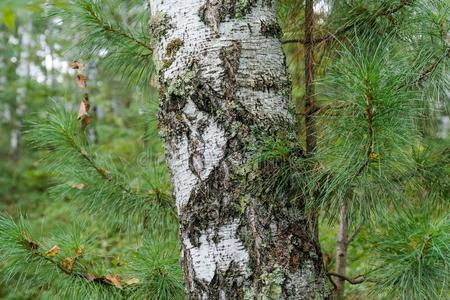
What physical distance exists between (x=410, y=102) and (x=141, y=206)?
1.05 m

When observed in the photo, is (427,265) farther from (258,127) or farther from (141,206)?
(141,206)

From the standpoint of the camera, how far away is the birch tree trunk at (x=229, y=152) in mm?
1172

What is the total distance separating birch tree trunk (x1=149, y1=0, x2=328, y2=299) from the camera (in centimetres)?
117

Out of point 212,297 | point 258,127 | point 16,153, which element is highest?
point 258,127

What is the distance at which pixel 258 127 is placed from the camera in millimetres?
1218

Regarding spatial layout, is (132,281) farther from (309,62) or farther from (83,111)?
(309,62)

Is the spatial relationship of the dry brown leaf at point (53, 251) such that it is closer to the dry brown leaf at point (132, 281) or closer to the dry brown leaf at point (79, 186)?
the dry brown leaf at point (132, 281)

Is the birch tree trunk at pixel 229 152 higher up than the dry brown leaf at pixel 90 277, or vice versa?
the birch tree trunk at pixel 229 152

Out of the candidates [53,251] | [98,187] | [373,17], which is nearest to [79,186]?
[98,187]

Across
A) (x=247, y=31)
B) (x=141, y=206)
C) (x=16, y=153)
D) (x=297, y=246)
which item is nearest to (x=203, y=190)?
(x=297, y=246)

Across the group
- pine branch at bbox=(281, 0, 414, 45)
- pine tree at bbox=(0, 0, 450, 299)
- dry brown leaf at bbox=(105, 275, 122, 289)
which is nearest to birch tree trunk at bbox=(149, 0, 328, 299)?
pine tree at bbox=(0, 0, 450, 299)

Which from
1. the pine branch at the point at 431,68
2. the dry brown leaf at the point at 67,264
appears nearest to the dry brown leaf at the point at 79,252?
the dry brown leaf at the point at 67,264

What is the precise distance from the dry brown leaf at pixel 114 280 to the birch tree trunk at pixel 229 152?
1.20 ft

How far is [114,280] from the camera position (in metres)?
1.52
